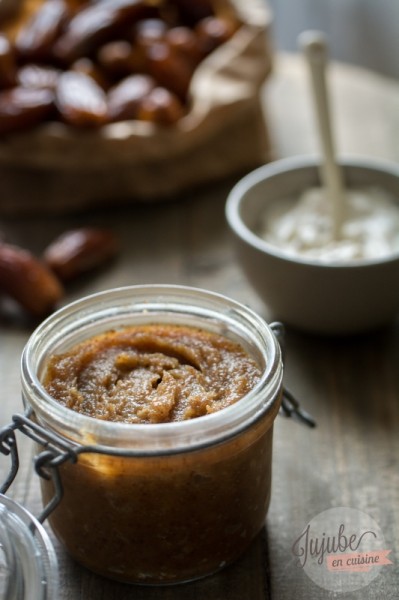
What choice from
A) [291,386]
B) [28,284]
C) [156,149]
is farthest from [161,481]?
[156,149]

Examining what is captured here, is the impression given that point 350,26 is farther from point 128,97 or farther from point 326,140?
point 326,140

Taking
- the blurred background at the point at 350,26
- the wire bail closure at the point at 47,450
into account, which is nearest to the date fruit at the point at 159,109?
the wire bail closure at the point at 47,450

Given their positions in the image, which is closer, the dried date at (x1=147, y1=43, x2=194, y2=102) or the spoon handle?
the spoon handle

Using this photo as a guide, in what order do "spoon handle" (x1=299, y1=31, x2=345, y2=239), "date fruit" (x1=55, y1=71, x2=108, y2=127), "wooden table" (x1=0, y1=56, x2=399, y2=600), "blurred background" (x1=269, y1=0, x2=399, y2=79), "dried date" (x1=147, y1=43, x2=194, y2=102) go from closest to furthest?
1. "wooden table" (x1=0, y1=56, x2=399, y2=600)
2. "spoon handle" (x1=299, y1=31, x2=345, y2=239)
3. "date fruit" (x1=55, y1=71, x2=108, y2=127)
4. "dried date" (x1=147, y1=43, x2=194, y2=102)
5. "blurred background" (x1=269, y1=0, x2=399, y2=79)

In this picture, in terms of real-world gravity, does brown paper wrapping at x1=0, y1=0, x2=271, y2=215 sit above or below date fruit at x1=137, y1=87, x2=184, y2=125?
below

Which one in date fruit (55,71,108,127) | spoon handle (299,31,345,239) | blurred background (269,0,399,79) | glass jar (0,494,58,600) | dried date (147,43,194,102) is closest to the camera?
glass jar (0,494,58,600)

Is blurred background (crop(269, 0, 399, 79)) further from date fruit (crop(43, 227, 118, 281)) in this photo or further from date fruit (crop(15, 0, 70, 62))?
date fruit (crop(43, 227, 118, 281))

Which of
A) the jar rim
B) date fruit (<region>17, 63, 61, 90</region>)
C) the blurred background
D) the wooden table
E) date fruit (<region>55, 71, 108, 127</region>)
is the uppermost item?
the jar rim

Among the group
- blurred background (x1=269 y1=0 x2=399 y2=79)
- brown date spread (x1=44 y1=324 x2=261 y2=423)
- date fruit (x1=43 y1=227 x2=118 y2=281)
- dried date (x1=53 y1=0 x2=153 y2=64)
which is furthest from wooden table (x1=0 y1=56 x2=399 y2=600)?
blurred background (x1=269 y1=0 x2=399 y2=79)

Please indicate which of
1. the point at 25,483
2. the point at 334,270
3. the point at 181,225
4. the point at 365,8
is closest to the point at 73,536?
the point at 25,483
